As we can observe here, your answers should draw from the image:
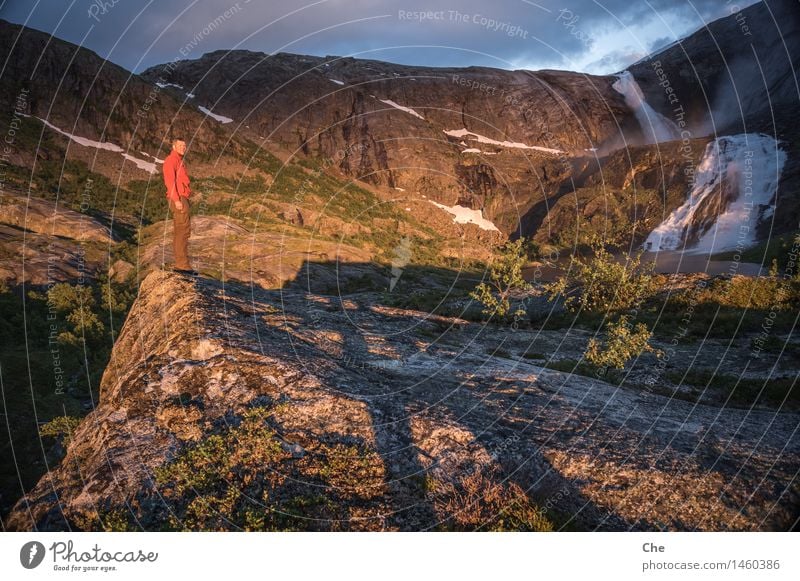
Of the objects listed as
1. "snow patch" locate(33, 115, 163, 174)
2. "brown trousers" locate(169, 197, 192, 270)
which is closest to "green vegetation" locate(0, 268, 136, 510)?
"brown trousers" locate(169, 197, 192, 270)

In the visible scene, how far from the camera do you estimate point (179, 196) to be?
13.5m

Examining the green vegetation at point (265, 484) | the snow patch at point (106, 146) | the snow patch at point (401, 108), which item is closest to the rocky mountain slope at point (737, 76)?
the snow patch at point (401, 108)

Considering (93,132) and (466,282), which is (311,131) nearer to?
(93,132)

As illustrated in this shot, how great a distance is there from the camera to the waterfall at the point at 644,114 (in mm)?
123312

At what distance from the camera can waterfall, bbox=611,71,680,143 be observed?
12331 centimetres

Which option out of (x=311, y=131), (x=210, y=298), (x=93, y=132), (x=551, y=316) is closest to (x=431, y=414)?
(x=210, y=298)

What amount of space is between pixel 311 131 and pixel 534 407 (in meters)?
118

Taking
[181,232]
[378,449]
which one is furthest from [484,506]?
[181,232]

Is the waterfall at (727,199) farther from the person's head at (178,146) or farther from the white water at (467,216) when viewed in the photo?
the person's head at (178,146)

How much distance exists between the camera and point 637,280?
979 inches

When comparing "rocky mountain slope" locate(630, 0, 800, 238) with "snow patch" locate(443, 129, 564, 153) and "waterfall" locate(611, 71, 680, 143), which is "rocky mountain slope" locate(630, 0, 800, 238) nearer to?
"waterfall" locate(611, 71, 680, 143)

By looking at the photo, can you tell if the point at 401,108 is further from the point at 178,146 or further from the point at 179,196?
the point at 178,146

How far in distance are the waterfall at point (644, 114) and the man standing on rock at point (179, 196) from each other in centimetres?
13226

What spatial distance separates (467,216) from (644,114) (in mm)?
63790
